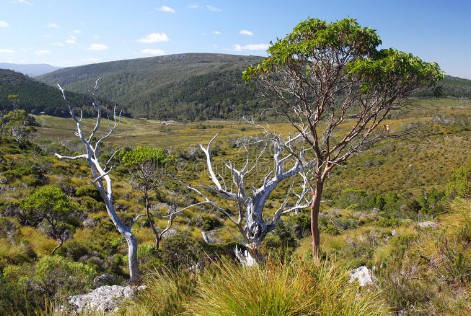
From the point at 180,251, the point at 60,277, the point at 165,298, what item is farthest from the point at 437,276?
the point at 180,251

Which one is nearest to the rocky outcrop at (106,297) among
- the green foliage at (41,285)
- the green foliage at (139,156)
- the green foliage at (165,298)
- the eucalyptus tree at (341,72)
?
the green foliage at (41,285)

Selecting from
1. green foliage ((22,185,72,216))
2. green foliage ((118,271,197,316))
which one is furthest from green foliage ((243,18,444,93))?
green foliage ((22,185,72,216))

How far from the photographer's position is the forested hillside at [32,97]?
466 feet

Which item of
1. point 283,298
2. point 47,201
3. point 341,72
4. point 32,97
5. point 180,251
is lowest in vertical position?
point 180,251

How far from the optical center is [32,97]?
154 m

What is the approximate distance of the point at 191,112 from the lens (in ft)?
652

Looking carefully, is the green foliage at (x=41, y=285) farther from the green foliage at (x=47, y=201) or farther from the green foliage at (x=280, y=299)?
the green foliage at (x=280, y=299)

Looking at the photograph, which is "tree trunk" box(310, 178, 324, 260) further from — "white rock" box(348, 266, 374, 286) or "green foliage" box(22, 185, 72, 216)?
"green foliage" box(22, 185, 72, 216)

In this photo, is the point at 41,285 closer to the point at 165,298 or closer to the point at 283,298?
the point at 165,298

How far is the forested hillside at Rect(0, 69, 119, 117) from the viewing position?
14195cm

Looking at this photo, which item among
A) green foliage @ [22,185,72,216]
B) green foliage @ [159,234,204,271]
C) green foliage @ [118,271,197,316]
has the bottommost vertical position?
green foliage @ [159,234,204,271]

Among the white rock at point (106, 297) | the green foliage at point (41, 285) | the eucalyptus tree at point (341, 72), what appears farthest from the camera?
the eucalyptus tree at point (341, 72)

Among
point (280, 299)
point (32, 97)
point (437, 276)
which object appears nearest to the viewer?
point (280, 299)

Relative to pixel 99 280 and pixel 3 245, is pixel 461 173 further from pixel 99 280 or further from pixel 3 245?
pixel 3 245
